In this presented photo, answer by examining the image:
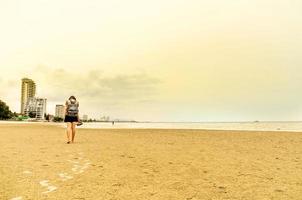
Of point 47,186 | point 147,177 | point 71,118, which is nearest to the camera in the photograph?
point 47,186

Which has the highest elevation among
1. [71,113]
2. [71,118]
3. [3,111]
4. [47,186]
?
[3,111]

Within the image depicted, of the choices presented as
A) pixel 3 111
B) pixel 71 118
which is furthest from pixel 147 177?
pixel 3 111

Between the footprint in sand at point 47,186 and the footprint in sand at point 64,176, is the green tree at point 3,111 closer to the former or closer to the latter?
the footprint in sand at point 64,176

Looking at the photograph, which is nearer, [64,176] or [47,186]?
[47,186]

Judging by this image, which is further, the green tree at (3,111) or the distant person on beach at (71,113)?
the green tree at (3,111)

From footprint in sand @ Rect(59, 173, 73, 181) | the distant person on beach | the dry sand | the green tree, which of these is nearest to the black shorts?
the distant person on beach

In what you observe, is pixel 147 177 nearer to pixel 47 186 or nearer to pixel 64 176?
pixel 64 176

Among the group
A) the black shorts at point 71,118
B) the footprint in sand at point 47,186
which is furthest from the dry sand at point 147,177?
the black shorts at point 71,118

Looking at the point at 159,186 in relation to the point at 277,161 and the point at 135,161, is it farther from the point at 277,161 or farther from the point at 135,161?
the point at 277,161

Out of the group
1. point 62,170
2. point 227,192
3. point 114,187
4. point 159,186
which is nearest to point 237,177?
point 227,192

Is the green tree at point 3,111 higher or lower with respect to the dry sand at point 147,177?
higher

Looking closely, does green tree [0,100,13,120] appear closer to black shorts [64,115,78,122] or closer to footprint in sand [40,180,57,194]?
black shorts [64,115,78,122]

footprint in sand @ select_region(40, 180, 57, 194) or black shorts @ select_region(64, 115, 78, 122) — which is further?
black shorts @ select_region(64, 115, 78, 122)

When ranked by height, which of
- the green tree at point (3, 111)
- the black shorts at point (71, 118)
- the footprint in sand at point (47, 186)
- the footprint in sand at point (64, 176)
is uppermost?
the green tree at point (3, 111)
